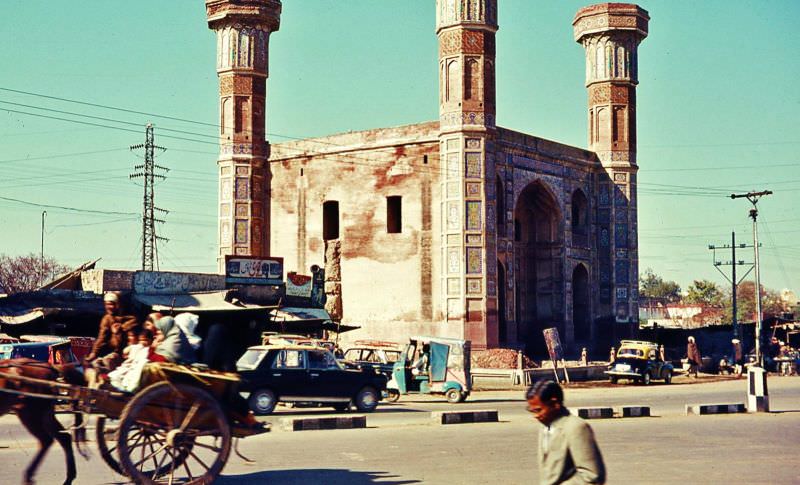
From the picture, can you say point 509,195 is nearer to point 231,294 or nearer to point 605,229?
point 605,229

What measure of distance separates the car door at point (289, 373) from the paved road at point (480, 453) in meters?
0.51

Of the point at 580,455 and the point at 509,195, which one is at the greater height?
the point at 509,195

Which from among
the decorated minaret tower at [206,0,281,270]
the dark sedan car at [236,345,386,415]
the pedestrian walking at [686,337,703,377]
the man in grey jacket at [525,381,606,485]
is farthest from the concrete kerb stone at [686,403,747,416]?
the decorated minaret tower at [206,0,281,270]

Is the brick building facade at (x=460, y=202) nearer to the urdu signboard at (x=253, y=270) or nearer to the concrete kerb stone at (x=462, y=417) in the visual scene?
the urdu signboard at (x=253, y=270)

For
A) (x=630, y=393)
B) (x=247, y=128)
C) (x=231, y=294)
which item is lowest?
(x=630, y=393)

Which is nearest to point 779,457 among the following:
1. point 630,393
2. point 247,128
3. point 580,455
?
point 580,455

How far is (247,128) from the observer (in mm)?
39312

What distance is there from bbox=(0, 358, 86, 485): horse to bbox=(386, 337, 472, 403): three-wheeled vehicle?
14664 mm

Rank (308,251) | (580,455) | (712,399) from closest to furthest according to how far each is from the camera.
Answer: (580,455)
(712,399)
(308,251)

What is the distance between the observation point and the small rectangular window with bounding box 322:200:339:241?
38250 mm

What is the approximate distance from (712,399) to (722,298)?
9705 cm

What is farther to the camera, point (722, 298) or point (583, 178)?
point (722, 298)

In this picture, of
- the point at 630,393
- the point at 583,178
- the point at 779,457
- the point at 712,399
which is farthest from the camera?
the point at 583,178

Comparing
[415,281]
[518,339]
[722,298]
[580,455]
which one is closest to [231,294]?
[415,281]
